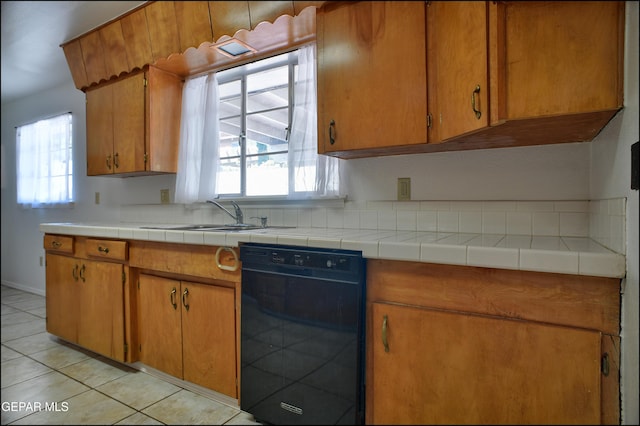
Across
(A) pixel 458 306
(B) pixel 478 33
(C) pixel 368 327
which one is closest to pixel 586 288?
(A) pixel 458 306

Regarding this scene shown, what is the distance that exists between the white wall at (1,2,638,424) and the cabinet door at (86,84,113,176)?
311 mm

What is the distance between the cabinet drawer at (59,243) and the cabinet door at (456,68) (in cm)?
244

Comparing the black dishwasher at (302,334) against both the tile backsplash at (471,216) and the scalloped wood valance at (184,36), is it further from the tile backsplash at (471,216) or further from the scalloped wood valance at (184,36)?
the scalloped wood valance at (184,36)

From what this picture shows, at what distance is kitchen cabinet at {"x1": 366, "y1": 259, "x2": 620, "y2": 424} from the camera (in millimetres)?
945

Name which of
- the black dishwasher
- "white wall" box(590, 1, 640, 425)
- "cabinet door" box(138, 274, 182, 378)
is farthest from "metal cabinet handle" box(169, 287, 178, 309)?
"white wall" box(590, 1, 640, 425)

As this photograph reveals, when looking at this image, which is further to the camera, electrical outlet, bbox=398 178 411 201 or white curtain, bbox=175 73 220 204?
white curtain, bbox=175 73 220 204

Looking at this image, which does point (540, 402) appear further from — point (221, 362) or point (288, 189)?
point (288, 189)

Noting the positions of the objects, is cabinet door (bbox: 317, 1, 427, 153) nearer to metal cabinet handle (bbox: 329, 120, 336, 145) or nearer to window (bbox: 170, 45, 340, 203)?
metal cabinet handle (bbox: 329, 120, 336, 145)

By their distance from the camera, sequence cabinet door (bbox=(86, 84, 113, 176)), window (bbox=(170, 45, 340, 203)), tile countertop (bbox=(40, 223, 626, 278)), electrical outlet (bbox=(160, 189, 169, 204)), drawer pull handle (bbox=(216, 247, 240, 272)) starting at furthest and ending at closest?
1. electrical outlet (bbox=(160, 189, 169, 204))
2. cabinet door (bbox=(86, 84, 113, 176))
3. window (bbox=(170, 45, 340, 203))
4. drawer pull handle (bbox=(216, 247, 240, 272))
5. tile countertop (bbox=(40, 223, 626, 278))

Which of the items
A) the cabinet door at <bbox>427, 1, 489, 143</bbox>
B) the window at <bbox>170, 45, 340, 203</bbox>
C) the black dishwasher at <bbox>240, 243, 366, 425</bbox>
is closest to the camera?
the cabinet door at <bbox>427, 1, 489, 143</bbox>

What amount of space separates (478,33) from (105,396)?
2.39m

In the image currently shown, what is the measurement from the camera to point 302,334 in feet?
4.44

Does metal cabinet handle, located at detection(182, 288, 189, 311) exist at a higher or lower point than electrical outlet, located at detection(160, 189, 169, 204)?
lower

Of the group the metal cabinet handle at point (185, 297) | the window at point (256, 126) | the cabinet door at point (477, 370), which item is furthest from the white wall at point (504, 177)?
the metal cabinet handle at point (185, 297)
